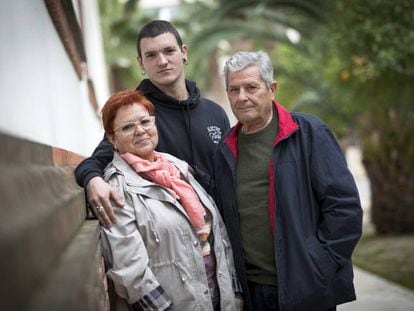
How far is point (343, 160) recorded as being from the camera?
2955 mm

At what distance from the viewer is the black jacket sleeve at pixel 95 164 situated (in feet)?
8.33

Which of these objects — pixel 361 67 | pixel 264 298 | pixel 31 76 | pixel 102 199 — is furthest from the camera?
pixel 361 67

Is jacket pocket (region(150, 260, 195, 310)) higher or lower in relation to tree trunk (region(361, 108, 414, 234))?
higher

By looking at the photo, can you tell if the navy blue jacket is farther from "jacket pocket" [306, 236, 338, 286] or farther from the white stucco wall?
the white stucco wall

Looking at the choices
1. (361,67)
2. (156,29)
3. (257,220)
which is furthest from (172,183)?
(361,67)

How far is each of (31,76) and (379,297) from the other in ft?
17.4

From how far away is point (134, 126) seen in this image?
8.84 feet

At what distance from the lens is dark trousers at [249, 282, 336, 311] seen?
2.91 meters

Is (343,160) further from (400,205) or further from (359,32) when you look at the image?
(400,205)

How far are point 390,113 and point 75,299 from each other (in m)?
10.6

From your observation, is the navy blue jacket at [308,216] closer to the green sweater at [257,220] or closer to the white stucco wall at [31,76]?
the green sweater at [257,220]

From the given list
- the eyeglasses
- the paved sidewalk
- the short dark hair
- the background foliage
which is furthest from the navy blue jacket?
the background foliage

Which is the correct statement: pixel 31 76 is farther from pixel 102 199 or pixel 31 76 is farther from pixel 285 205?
pixel 285 205

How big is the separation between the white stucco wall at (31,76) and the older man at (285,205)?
33.2 inches
